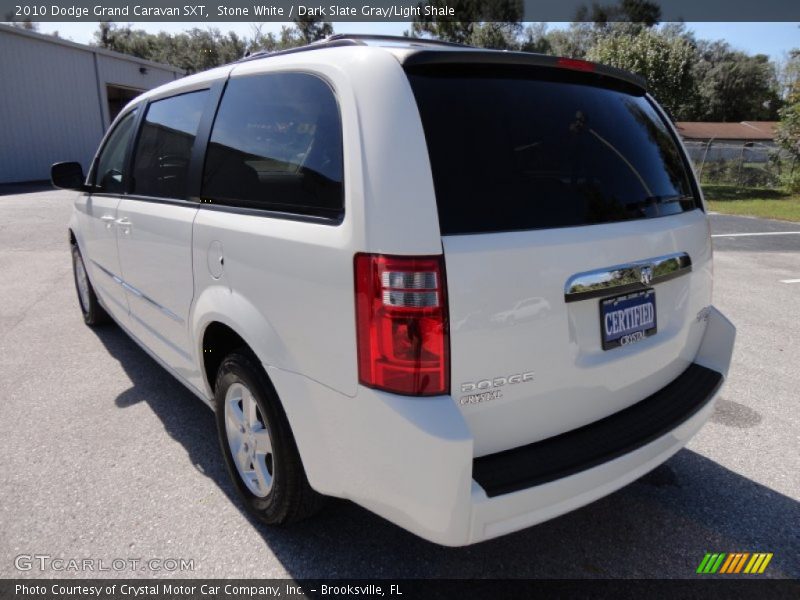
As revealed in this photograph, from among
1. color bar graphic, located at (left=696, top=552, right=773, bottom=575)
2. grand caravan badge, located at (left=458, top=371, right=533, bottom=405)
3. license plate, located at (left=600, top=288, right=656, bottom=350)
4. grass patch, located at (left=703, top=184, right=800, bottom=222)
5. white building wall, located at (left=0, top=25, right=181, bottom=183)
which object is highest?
white building wall, located at (left=0, top=25, right=181, bottom=183)

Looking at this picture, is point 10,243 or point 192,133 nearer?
point 192,133

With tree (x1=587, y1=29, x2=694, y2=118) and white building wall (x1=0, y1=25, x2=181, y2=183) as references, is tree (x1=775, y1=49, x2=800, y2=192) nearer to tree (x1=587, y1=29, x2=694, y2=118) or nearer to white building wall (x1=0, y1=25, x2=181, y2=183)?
tree (x1=587, y1=29, x2=694, y2=118)

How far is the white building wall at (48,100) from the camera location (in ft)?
69.3

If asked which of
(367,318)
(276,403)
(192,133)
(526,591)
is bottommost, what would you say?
(526,591)

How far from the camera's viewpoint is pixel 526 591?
84.7 inches

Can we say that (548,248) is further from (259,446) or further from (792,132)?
(792,132)

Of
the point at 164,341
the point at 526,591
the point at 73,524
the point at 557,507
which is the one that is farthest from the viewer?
the point at 164,341

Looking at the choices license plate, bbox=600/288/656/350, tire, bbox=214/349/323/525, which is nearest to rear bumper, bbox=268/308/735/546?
tire, bbox=214/349/323/525

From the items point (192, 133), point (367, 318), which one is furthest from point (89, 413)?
point (367, 318)

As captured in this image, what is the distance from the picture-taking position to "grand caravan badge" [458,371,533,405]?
68.6 inches

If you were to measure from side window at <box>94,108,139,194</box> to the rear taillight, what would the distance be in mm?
2638

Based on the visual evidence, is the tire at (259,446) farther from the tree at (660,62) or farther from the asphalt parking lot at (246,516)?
the tree at (660,62)

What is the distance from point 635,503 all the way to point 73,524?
8.45ft

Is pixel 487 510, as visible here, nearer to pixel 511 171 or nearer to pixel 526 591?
pixel 526 591
